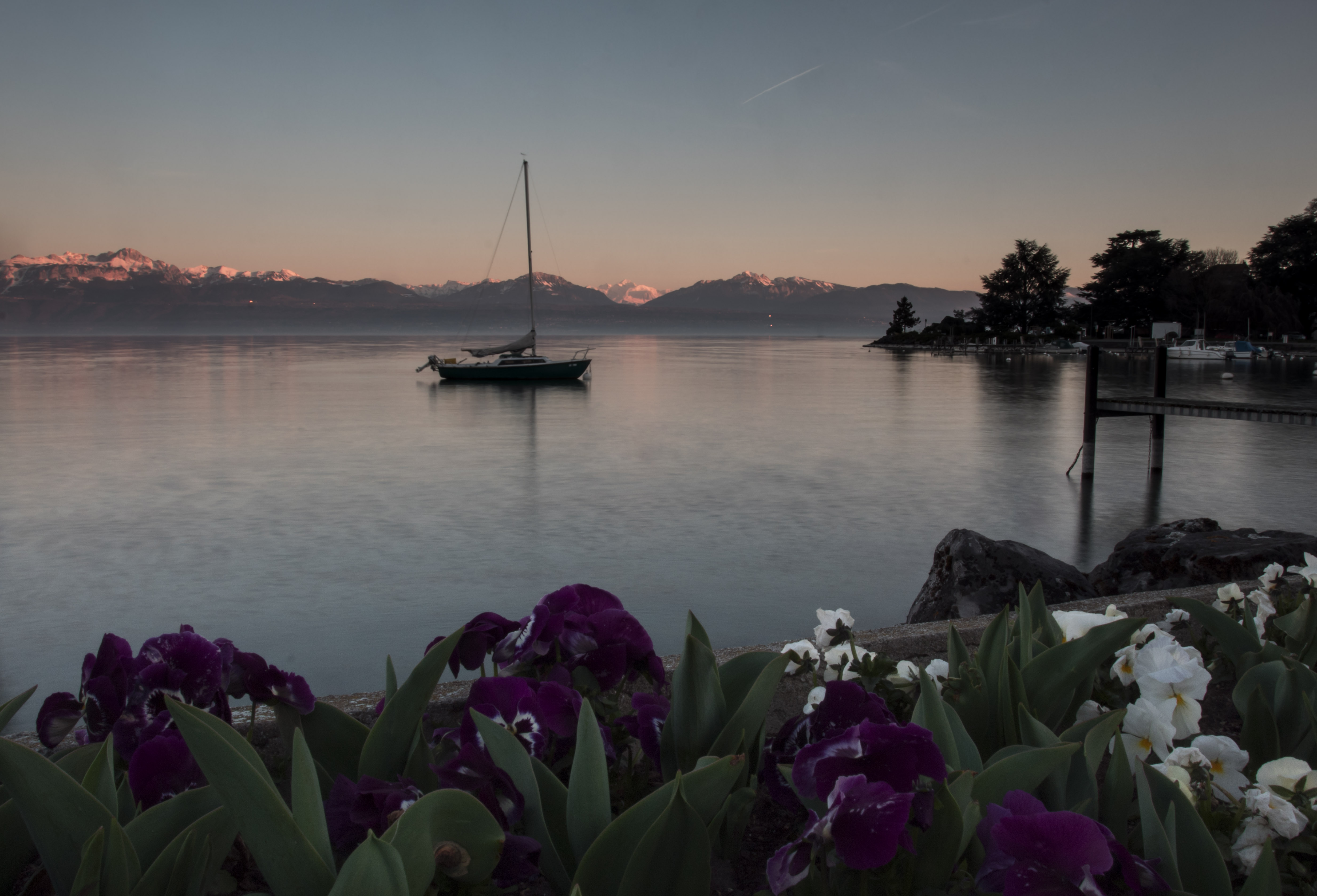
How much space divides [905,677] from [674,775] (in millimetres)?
480

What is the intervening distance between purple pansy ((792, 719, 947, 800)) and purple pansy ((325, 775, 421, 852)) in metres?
0.56

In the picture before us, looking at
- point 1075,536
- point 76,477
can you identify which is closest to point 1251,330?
point 1075,536

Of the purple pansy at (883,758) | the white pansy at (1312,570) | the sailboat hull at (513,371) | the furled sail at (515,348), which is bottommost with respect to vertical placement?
the sailboat hull at (513,371)

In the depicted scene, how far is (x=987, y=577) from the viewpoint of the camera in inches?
176

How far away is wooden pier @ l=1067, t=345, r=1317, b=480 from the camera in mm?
8922

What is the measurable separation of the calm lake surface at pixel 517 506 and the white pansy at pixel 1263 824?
170 inches

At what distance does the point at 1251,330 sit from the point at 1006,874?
79.4m

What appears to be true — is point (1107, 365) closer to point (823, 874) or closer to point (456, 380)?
point (456, 380)

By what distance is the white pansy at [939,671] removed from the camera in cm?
183

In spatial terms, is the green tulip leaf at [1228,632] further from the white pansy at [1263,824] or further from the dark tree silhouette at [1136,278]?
the dark tree silhouette at [1136,278]

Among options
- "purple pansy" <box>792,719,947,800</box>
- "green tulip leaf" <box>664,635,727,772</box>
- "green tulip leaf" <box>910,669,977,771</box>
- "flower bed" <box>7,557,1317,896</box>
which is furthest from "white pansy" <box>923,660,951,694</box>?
"purple pansy" <box>792,719,947,800</box>

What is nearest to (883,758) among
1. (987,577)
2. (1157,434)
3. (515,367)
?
(987,577)

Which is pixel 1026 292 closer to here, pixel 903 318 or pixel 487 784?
pixel 903 318

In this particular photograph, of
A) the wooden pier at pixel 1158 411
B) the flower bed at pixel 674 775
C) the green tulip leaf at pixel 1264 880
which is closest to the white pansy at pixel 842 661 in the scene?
the flower bed at pixel 674 775
